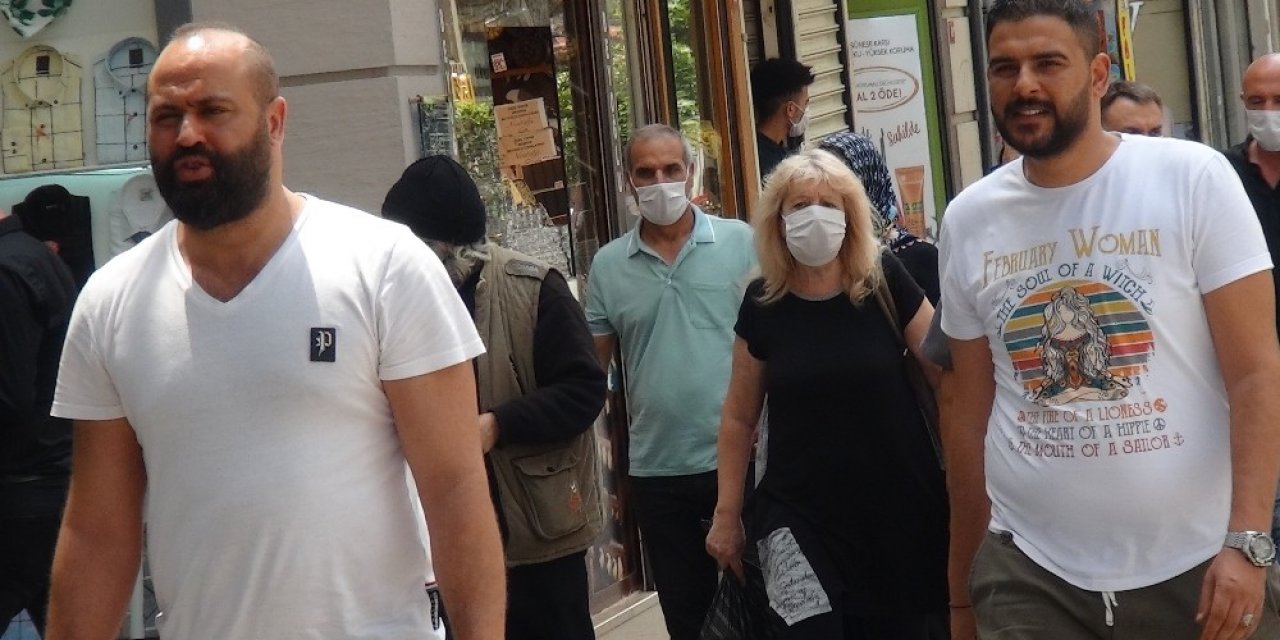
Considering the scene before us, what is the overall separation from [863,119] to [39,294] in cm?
835

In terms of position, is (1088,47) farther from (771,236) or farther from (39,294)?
(39,294)

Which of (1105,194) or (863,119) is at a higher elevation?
(863,119)

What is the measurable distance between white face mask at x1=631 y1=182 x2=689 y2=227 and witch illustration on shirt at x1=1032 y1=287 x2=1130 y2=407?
273 cm

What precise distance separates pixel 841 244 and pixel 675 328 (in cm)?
105

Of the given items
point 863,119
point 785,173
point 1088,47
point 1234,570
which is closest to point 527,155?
point 785,173

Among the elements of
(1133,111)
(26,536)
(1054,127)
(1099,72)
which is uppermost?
(1133,111)

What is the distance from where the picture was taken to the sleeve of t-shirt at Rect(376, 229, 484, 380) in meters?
3.18

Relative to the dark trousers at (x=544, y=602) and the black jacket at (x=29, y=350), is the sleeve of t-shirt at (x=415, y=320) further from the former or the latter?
the black jacket at (x=29, y=350)

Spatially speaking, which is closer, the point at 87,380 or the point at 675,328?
the point at 87,380

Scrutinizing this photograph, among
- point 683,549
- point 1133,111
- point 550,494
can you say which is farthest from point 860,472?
point 1133,111

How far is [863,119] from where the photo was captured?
13000 mm

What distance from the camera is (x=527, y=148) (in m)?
7.87

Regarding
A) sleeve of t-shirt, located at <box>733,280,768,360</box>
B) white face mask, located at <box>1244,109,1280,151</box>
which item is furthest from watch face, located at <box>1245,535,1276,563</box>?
white face mask, located at <box>1244,109,1280,151</box>

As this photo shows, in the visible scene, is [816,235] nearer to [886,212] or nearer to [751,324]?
[751,324]
